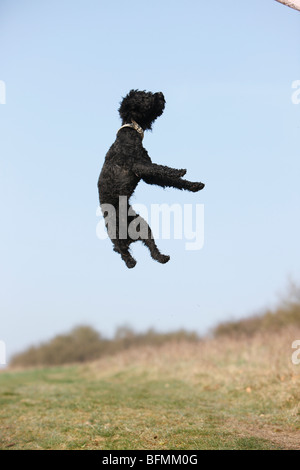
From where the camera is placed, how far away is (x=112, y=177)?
4.77m


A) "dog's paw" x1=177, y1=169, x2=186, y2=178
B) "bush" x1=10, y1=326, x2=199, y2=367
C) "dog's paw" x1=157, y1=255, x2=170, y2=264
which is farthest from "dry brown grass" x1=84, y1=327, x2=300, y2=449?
"bush" x1=10, y1=326, x2=199, y2=367

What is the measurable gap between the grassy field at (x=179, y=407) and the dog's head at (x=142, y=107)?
379 cm

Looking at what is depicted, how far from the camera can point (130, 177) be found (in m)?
4.78

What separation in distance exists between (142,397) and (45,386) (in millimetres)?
3457

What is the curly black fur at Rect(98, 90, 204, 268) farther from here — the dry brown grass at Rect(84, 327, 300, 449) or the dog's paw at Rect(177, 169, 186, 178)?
the dry brown grass at Rect(84, 327, 300, 449)

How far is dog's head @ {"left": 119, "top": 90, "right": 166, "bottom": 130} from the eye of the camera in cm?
506

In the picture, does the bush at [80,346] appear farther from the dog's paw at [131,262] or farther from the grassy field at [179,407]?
the dog's paw at [131,262]

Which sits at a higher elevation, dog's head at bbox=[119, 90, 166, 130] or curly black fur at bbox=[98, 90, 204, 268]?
dog's head at bbox=[119, 90, 166, 130]

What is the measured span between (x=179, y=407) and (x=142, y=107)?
5.85 m

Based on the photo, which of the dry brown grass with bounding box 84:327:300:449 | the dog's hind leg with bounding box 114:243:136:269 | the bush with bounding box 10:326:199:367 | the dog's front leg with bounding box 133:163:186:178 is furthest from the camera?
the bush with bounding box 10:326:199:367

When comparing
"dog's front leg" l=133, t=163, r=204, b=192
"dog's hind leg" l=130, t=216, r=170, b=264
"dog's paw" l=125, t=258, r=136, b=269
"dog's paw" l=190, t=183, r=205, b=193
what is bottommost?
"dog's paw" l=125, t=258, r=136, b=269

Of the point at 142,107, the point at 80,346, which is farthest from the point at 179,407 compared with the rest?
the point at 80,346

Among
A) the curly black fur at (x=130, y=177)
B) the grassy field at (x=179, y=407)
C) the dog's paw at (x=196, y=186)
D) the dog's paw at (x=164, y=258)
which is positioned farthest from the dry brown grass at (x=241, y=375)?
the dog's paw at (x=196, y=186)
